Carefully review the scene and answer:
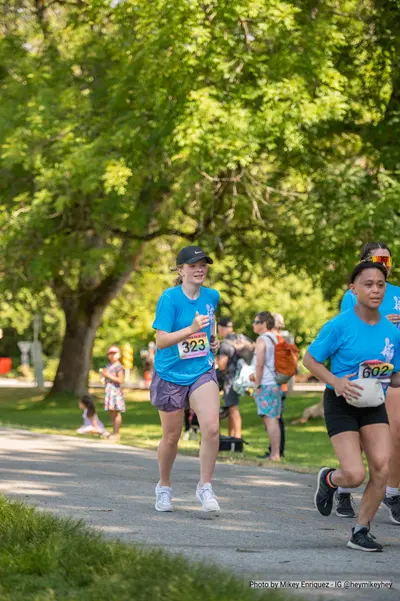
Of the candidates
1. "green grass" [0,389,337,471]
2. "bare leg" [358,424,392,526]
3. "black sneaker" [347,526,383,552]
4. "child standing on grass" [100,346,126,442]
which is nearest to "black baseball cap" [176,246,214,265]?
"bare leg" [358,424,392,526]

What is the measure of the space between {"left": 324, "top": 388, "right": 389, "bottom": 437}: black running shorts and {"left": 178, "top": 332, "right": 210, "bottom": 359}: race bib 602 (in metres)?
1.44

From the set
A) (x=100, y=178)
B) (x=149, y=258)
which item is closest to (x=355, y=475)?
(x=100, y=178)

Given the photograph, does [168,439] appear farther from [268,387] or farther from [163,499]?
[268,387]

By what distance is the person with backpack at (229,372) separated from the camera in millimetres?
16609

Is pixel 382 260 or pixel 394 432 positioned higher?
pixel 382 260

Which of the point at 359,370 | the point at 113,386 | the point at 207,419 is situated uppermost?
the point at 359,370

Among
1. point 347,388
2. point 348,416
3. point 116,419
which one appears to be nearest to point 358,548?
point 348,416

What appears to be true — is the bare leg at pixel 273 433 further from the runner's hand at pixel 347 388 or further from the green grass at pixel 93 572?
the green grass at pixel 93 572

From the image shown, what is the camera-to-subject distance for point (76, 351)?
3631 centimetres

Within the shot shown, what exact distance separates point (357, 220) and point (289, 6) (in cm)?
388

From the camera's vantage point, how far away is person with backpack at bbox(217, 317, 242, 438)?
54.5ft

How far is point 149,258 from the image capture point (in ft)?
118

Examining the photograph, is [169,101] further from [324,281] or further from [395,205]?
[324,281]

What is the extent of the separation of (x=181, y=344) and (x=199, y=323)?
0.40 meters
